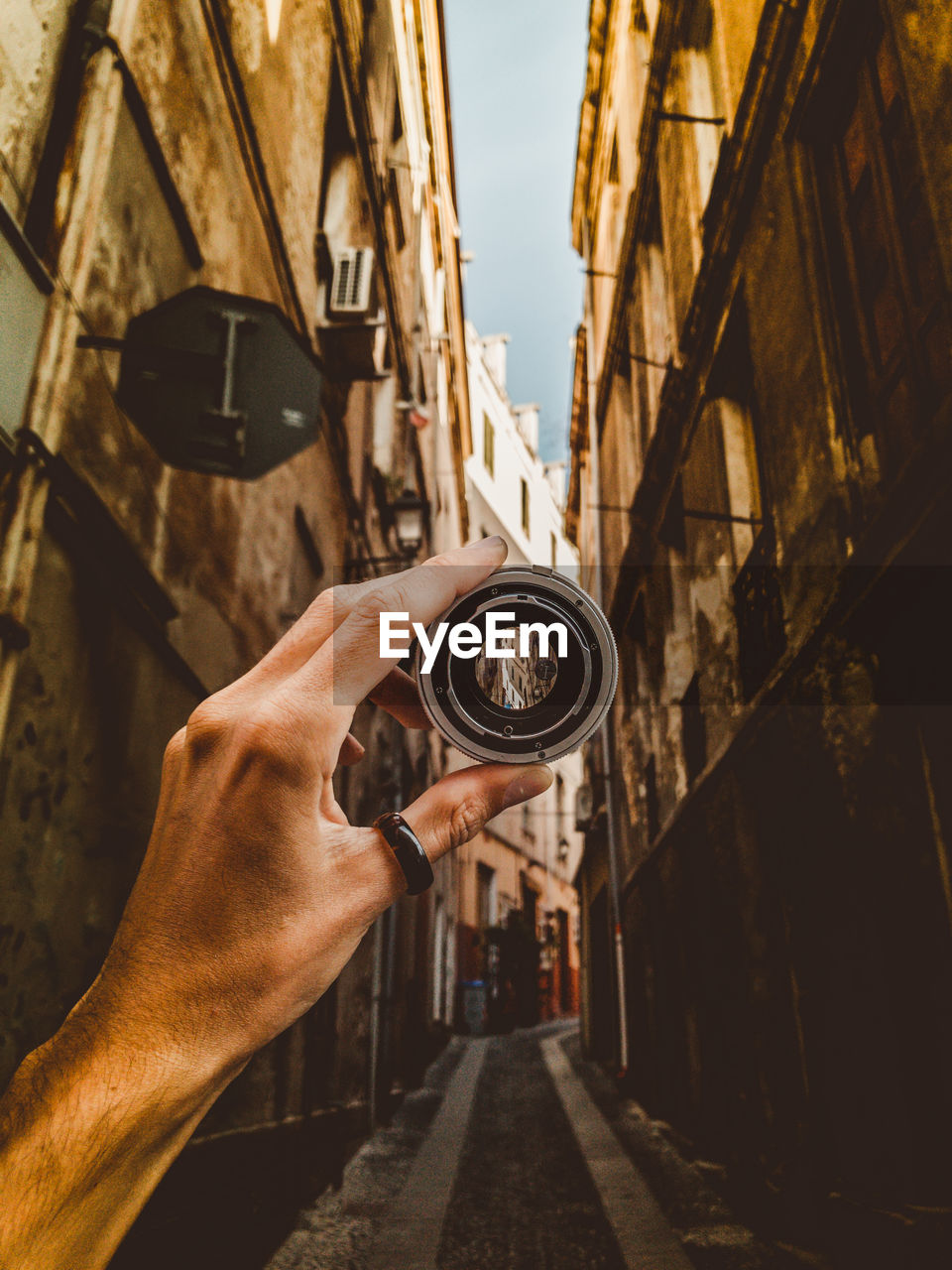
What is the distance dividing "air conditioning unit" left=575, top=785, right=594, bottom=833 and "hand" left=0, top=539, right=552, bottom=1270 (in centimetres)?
1560

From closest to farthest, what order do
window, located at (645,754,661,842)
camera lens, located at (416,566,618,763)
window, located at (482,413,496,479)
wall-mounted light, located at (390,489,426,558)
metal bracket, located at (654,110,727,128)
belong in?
camera lens, located at (416,566,618,763), metal bracket, located at (654,110,727,128), wall-mounted light, located at (390,489,426,558), window, located at (645,754,661,842), window, located at (482,413,496,479)

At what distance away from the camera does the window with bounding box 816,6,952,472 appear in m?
3.80

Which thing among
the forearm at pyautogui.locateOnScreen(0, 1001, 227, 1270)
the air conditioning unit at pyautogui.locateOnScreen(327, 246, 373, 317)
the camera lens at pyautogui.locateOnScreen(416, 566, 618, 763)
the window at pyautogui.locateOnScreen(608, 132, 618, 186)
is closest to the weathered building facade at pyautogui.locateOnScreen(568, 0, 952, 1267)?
the camera lens at pyautogui.locateOnScreen(416, 566, 618, 763)

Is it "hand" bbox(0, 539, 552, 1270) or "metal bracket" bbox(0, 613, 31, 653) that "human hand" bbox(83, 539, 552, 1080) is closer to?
"hand" bbox(0, 539, 552, 1270)

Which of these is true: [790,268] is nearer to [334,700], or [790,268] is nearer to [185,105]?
[185,105]

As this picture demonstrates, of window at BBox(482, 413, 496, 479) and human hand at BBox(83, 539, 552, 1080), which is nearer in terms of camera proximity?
human hand at BBox(83, 539, 552, 1080)

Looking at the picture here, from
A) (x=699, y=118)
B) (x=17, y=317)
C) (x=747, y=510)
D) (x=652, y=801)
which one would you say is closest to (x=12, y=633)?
(x=17, y=317)

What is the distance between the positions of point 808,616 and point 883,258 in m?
1.71

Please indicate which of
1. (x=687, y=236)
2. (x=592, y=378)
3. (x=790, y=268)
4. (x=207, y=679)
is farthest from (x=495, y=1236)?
(x=592, y=378)

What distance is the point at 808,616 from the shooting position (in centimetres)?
480

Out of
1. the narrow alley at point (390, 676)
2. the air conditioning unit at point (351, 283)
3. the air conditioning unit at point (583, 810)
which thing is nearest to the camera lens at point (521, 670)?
the narrow alley at point (390, 676)

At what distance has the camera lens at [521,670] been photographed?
1.31m

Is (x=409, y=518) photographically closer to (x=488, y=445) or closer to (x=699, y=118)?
(x=699, y=118)

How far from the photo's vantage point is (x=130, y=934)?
106cm
